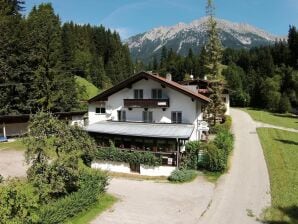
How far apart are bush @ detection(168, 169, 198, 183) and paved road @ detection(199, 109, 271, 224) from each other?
256 cm

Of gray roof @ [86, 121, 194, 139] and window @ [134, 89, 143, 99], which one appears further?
window @ [134, 89, 143, 99]

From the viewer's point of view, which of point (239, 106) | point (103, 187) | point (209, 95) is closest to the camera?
point (103, 187)

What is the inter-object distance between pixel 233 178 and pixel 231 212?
8059 mm

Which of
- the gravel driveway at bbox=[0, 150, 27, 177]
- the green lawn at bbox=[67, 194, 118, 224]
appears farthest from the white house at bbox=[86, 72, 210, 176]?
the green lawn at bbox=[67, 194, 118, 224]

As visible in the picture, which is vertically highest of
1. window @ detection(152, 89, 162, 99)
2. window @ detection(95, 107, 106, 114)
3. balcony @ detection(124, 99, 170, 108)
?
window @ detection(152, 89, 162, 99)

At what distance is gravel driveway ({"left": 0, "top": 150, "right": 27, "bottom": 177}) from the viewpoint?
3334 centimetres

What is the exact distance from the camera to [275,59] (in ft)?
413

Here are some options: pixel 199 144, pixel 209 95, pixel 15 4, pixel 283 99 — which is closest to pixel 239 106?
pixel 283 99

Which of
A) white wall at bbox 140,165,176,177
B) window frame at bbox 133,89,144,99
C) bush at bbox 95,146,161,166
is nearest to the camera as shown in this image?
white wall at bbox 140,165,176,177

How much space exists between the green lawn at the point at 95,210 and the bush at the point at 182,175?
265 inches

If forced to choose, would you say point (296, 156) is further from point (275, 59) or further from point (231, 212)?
point (275, 59)

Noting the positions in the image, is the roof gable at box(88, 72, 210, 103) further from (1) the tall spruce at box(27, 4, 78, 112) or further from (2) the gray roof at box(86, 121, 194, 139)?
(1) the tall spruce at box(27, 4, 78, 112)

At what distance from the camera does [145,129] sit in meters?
37.1

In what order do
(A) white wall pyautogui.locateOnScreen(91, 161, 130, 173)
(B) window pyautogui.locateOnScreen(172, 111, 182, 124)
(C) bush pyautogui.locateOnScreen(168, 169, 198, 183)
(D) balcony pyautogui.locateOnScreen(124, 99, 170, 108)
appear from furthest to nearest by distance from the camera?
(B) window pyautogui.locateOnScreen(172, 111, 182, 124), (D) balcony pyautogui.locateOnScreen(124, 99, 170, 108), (A) white wall pyautogui.locateOnScreen(91, 161, 130, 173), (C) bush pyautogui.locateOnScreen(168, 169, 198, 183)
